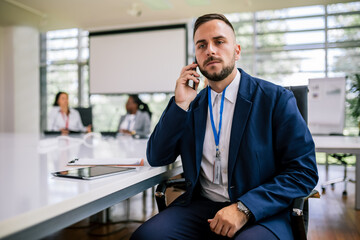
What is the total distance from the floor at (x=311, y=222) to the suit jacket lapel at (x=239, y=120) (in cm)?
163

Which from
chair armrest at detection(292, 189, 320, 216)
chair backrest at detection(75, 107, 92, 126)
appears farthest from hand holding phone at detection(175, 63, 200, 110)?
chair backrest at detection(75, 107, 92, 126)

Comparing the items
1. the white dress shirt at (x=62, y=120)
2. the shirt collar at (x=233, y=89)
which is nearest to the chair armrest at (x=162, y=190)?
the shirt collar at (x=233, y=89)

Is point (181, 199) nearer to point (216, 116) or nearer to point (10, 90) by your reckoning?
point (216, 116)

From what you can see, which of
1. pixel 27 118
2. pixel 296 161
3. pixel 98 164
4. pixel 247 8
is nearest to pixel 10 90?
pixel 27 118

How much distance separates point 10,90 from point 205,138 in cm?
769

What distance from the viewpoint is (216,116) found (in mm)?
1450

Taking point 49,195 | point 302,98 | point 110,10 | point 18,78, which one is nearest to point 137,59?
point 110,10

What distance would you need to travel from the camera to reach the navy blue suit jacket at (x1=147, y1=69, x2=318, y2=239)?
3.84 feet

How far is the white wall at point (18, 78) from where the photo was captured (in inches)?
299

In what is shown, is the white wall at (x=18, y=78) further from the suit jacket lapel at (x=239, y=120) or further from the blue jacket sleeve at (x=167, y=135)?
the suit jacket lapel at (x=239, y=120)

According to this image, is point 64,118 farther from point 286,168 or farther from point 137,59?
point 286,168

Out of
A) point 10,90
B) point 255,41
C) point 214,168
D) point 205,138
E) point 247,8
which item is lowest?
point 214,168

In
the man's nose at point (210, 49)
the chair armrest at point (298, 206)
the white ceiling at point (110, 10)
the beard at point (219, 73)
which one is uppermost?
the white ceiling at point (110, 10)

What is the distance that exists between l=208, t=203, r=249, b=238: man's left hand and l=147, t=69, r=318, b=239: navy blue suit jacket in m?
0.05
